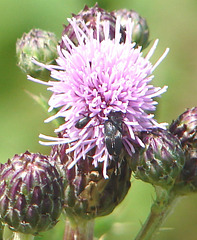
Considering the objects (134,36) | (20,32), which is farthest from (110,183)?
(20,32)

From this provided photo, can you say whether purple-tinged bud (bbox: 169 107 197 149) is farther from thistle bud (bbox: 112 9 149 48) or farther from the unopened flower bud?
thistle bud (bbox: 112 9 149 48)

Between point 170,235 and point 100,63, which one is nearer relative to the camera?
point 100,63

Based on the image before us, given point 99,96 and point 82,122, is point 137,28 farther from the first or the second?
point 82,122

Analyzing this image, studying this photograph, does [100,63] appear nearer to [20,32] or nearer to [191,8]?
[20,32]

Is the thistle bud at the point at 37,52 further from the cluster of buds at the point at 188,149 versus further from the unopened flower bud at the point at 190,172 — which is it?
the unopened flower bud at the point at 190,172

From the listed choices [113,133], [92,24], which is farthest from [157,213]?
[92,24]

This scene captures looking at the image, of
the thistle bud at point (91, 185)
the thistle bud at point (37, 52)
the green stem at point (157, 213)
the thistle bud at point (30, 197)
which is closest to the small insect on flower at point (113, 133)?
the thistle bud at point (91, 185)

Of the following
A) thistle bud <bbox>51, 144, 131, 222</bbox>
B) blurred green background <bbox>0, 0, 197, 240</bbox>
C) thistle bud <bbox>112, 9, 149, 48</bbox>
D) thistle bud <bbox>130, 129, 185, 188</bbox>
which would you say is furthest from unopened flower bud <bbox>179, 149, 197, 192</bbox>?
blurred green background <bbox>0, 0, 197, 240</bbox>

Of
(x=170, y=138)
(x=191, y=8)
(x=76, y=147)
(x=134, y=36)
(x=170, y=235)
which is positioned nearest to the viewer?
(x=76, y=147)
